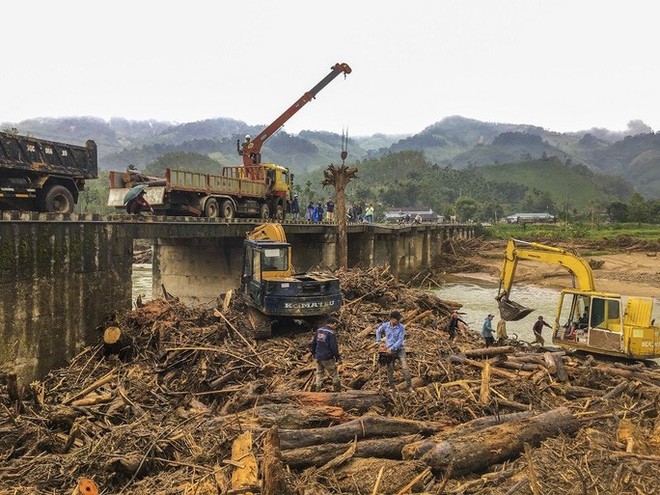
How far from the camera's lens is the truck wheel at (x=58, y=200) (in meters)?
14.8

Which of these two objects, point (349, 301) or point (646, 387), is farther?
point (349, 301)

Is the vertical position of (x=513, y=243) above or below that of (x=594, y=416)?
above

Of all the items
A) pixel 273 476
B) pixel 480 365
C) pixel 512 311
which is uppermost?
pixel 512 311

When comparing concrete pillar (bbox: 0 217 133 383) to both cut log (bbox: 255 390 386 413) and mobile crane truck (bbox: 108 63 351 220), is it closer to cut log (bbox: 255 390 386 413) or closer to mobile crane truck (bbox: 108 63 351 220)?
mobile crane truck (bbox: 108 63 351 220)

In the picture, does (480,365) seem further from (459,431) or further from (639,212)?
(639,212)

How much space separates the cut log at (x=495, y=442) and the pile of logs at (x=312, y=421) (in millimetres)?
22

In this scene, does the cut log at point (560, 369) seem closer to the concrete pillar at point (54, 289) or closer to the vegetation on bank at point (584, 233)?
the concrete pillar at point (54, 289)

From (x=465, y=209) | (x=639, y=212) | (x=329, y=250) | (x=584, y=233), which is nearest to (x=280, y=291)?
(x=329, y=250)

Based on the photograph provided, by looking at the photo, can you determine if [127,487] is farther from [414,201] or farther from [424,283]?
[414,201]

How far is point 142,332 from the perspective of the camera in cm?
1363

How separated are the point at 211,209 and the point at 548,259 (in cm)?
1376

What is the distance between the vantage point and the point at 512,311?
15.1 metres

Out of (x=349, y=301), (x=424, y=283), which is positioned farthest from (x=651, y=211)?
(x=349, y=301)

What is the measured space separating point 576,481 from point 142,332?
1090 cm
